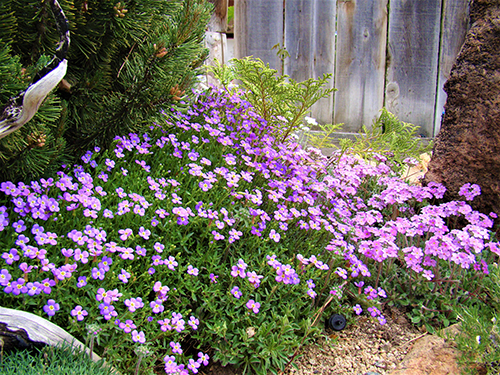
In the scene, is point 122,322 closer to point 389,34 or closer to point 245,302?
point 245,302

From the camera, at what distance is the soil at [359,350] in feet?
7.68

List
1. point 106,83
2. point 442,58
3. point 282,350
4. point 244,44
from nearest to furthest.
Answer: point 282,350 → point 106,83 → point 442,58 → point 244,44

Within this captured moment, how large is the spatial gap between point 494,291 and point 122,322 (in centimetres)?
235

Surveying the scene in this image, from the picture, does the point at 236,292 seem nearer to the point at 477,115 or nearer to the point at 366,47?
the point at 477,115

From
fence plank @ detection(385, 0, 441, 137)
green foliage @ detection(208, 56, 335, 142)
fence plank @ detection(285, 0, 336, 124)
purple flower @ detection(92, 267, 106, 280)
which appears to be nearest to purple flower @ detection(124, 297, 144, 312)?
purple flower @ detection(92, 267, 106, 280)

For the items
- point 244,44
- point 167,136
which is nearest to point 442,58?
point 244,44

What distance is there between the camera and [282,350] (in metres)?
2.22

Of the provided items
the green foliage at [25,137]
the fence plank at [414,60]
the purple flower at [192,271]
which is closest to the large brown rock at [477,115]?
the fence plank at [414,60]

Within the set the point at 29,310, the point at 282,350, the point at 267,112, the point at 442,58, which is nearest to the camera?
the point at 29,310

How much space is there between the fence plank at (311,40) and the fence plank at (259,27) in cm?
15

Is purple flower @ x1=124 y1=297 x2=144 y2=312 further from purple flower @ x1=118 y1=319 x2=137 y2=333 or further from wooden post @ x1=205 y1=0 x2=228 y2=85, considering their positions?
wooden post @ x1=205 y1=0 x2=228 y2=85

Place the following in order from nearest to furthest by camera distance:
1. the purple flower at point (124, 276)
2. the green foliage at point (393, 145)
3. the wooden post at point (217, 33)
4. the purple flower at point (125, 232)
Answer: the purple flower at point (124, 276) < the purple flower at point (125, 232) < the green foliage at point (393, 145) < the wooden post at point (217, 33)

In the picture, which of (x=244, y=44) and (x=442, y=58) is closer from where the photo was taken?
(x=442, y=58)

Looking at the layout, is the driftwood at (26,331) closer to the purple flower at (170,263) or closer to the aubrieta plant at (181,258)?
the aubrieta plant at (181,258)
